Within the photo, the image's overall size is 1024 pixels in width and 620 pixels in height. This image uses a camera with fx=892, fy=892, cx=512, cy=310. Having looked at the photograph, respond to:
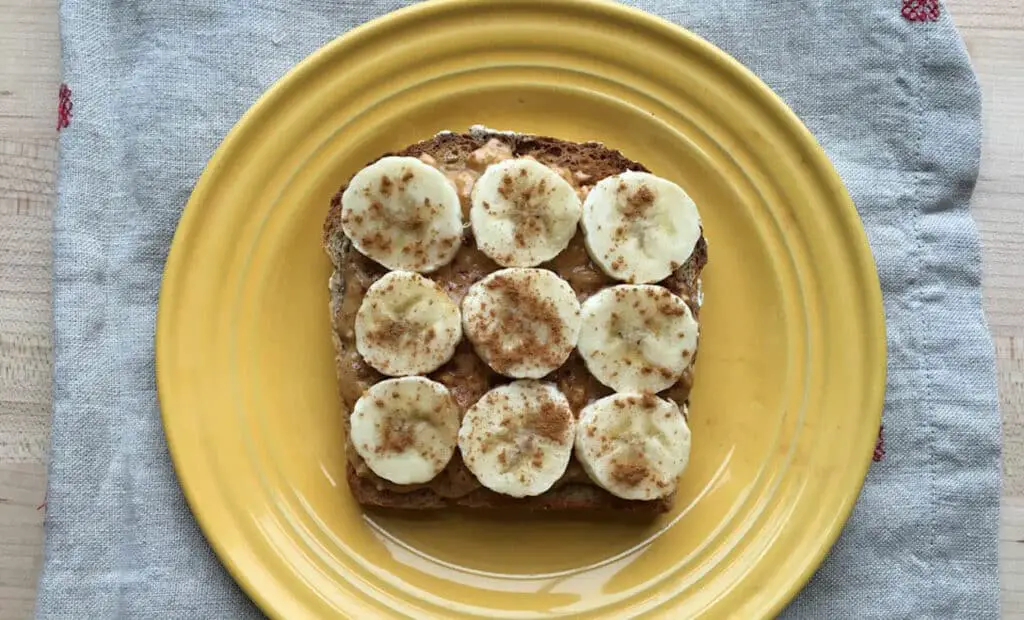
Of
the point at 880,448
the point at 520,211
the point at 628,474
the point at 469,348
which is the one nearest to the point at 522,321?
the point at 469,348

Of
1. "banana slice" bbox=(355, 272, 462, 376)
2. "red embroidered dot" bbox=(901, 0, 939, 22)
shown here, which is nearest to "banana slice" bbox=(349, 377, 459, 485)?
"banana slice" bbox=(355, 272, 462, 376)

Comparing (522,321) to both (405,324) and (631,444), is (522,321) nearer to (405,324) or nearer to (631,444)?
(405,324)

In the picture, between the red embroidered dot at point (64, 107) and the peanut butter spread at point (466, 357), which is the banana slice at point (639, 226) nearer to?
the peanut butter spread at point (466, 357)

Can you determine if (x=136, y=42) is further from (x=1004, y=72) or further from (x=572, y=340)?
(x=1004, y=72)

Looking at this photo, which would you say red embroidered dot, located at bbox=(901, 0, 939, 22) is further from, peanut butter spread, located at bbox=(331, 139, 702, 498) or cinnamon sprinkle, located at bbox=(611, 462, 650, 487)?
cinnamon sprinkle, located at bbox=(611, 462, 650, 487)

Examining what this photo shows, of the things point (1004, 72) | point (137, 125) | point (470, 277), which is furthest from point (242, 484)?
point (1004, 72)

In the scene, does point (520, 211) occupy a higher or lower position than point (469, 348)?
higher
